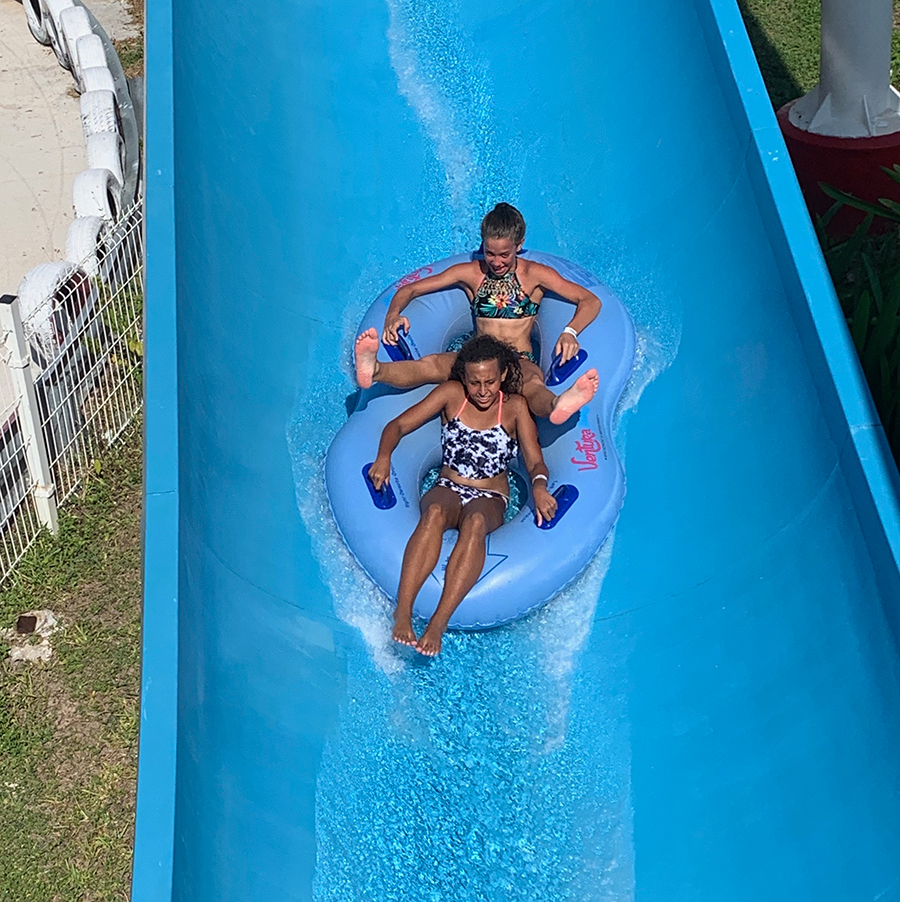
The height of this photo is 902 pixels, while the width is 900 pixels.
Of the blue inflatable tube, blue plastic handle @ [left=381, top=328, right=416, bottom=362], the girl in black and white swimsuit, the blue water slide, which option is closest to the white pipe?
the blue water slide

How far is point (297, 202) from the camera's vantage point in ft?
17.3

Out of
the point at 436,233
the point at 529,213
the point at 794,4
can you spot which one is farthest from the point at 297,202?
the point at 794,4

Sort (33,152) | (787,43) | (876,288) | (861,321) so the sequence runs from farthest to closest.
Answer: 1. (787,43)
2. (33,152)
3. (876,288)
4. (861,321)

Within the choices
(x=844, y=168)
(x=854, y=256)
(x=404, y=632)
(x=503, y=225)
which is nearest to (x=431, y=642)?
(x=404, y=632)

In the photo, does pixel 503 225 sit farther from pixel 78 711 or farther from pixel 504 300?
pixel 78 711

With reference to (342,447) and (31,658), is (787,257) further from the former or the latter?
(31,658)

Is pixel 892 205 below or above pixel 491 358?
below

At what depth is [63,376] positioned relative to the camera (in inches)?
184

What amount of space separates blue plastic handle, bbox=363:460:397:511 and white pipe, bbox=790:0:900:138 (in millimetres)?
3169

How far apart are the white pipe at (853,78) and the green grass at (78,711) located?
11.9 feet

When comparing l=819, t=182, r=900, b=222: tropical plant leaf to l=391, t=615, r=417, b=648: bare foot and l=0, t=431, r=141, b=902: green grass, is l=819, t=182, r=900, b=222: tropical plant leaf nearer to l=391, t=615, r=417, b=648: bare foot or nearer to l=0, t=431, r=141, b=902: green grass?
l=391, t=615, r=417, b=648: bare foot

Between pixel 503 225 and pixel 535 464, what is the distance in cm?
94

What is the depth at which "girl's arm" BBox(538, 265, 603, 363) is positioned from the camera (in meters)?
4.47

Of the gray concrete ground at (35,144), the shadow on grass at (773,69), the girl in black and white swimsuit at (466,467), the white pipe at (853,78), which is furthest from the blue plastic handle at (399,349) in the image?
the shadow on grass at (773,69)
